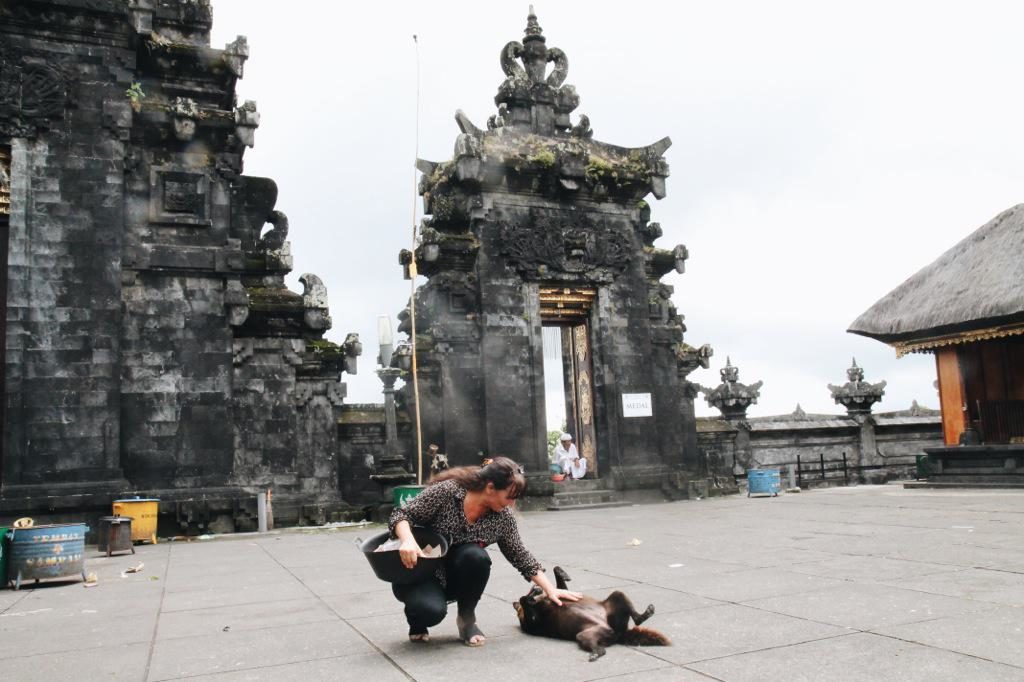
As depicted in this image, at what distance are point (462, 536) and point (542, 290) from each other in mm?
12646

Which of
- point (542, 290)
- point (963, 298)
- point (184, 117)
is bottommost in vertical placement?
point (963, 298)

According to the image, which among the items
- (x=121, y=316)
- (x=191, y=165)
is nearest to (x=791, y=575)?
(x=121, y=316)

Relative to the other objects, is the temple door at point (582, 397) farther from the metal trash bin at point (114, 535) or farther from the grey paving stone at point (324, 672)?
the grey paving stone at point (324, 672)

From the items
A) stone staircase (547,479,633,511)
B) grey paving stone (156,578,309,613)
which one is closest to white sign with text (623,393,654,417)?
stone staircase (547,479,633,511)

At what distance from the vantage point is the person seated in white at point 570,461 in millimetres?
17625

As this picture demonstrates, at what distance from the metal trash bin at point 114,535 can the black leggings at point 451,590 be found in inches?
284

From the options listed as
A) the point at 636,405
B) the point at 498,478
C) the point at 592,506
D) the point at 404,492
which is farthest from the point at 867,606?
the point at 636,405

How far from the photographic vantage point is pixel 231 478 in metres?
13.6

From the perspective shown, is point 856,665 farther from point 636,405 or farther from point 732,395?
point 732,395

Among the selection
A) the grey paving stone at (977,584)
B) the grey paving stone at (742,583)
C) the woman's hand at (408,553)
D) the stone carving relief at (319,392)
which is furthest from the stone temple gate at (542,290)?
the woman's hand at (408,553)

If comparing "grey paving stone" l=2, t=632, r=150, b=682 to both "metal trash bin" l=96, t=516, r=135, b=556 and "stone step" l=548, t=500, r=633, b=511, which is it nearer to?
"metal trash bin" l=96, t=516, r=135, b=556

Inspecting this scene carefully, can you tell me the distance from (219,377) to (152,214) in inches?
112

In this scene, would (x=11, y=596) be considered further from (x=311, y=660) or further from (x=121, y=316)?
(x=121, y=316)

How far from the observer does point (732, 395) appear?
66.2ft
